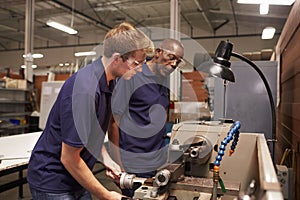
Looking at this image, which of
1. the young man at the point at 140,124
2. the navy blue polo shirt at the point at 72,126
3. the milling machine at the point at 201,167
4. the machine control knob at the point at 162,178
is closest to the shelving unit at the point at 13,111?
the young man at the point at 140,124

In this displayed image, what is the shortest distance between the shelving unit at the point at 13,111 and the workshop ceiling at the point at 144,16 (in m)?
2.05

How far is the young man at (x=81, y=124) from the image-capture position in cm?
97

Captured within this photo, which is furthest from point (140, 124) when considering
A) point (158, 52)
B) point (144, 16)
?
point (144, 16)

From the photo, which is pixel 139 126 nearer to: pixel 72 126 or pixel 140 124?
pixel 140 124

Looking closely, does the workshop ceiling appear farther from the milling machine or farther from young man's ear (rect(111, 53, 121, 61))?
young man's ear (rect(111, 53, 121, 61))

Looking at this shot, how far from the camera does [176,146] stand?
1103 mm

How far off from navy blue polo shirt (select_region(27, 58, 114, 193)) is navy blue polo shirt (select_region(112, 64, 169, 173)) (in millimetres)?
341

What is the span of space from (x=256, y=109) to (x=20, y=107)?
4355 millimetres

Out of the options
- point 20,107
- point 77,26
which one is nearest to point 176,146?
point 20,107

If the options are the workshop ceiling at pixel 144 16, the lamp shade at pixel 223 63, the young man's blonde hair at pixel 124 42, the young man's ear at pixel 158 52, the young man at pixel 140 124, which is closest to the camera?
the young man's blonde hair at pixel 124 42

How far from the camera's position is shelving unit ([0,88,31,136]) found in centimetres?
475

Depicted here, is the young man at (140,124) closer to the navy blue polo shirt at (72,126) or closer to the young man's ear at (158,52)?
the young man's ear at (158,52)

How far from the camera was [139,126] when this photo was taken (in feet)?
5.19

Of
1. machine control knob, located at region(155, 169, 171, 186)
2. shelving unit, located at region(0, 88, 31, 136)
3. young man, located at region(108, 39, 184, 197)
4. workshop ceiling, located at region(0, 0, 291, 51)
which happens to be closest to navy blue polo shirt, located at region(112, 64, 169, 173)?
young man, located at region(108, 39, 184, 197)
